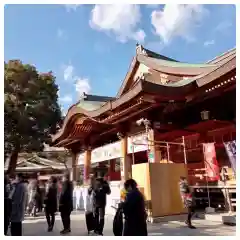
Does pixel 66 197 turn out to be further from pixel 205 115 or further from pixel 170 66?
pixel 170 66

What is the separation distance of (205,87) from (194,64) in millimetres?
3404

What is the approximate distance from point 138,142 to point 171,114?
1402mm

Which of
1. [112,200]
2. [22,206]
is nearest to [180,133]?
[112,200]

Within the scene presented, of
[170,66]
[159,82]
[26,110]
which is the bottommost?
[26,110]

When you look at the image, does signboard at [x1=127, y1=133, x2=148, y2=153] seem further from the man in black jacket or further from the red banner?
the man in black jacket

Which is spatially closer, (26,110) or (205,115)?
(205,115)

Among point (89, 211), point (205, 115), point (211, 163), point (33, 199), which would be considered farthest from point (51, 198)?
point (205, 115)

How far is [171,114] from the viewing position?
9.96 m

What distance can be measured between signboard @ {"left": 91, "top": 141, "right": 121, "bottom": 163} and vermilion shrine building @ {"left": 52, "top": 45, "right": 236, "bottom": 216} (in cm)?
4

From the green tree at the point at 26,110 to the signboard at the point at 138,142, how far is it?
5545 mm

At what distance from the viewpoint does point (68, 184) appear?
686 cm

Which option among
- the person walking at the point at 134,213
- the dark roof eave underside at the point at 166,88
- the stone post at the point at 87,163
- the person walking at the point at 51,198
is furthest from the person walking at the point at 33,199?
the person walking at the point at 134,213

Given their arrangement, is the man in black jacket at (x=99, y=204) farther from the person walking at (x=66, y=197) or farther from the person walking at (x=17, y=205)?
the person walking at (x=17, y=205)

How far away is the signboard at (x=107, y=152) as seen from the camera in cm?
1152
